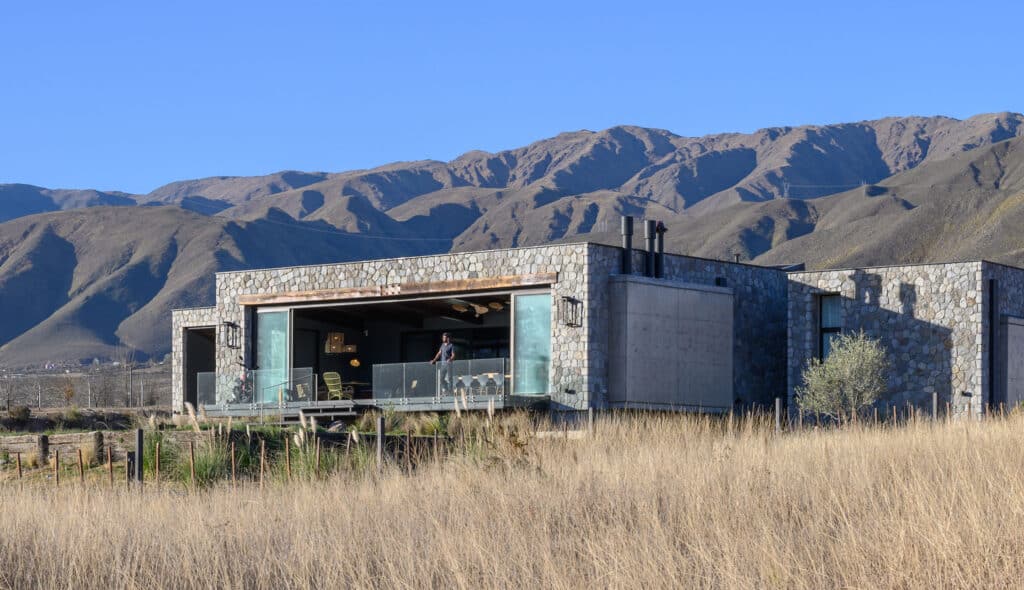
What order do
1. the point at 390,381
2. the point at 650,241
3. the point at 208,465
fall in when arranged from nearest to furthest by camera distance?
1. the point at 208,465
2. the point at 390,381
3. the point at 650,241

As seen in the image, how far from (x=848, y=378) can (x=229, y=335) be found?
13.3 metres

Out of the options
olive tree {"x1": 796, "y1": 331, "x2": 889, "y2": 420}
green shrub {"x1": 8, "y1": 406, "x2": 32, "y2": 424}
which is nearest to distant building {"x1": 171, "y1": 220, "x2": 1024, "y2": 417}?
olive tree {"x1": 796, "y1": 331, "x2": 889, "y2": 420}

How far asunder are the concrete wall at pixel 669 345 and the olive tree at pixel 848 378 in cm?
191

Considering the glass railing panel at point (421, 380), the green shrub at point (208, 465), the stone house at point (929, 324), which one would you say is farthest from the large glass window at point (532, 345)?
the green shrub at point (208, 465)

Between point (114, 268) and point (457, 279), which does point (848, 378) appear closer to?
point (457, 279)

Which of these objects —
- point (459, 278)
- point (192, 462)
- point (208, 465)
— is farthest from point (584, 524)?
point (459, 278)

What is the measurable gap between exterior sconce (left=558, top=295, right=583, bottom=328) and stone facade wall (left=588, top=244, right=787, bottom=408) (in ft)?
3.80

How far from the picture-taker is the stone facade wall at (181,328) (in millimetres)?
34062

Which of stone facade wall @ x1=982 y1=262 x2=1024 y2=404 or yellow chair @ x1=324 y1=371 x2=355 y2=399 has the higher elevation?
stone facade wall @ x1=982 y1=262 x2=1024 y2=404

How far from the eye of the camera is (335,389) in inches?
1103

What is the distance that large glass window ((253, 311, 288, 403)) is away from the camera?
28.7 meters

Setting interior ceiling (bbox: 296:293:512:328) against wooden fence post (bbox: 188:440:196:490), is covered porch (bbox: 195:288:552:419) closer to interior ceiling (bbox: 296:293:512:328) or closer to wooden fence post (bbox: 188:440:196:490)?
interior ceiling (bbox: 296:293:512:328)

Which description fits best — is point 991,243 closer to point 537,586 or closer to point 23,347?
point 23,347

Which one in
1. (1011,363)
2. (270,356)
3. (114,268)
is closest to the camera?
(1011,363)
